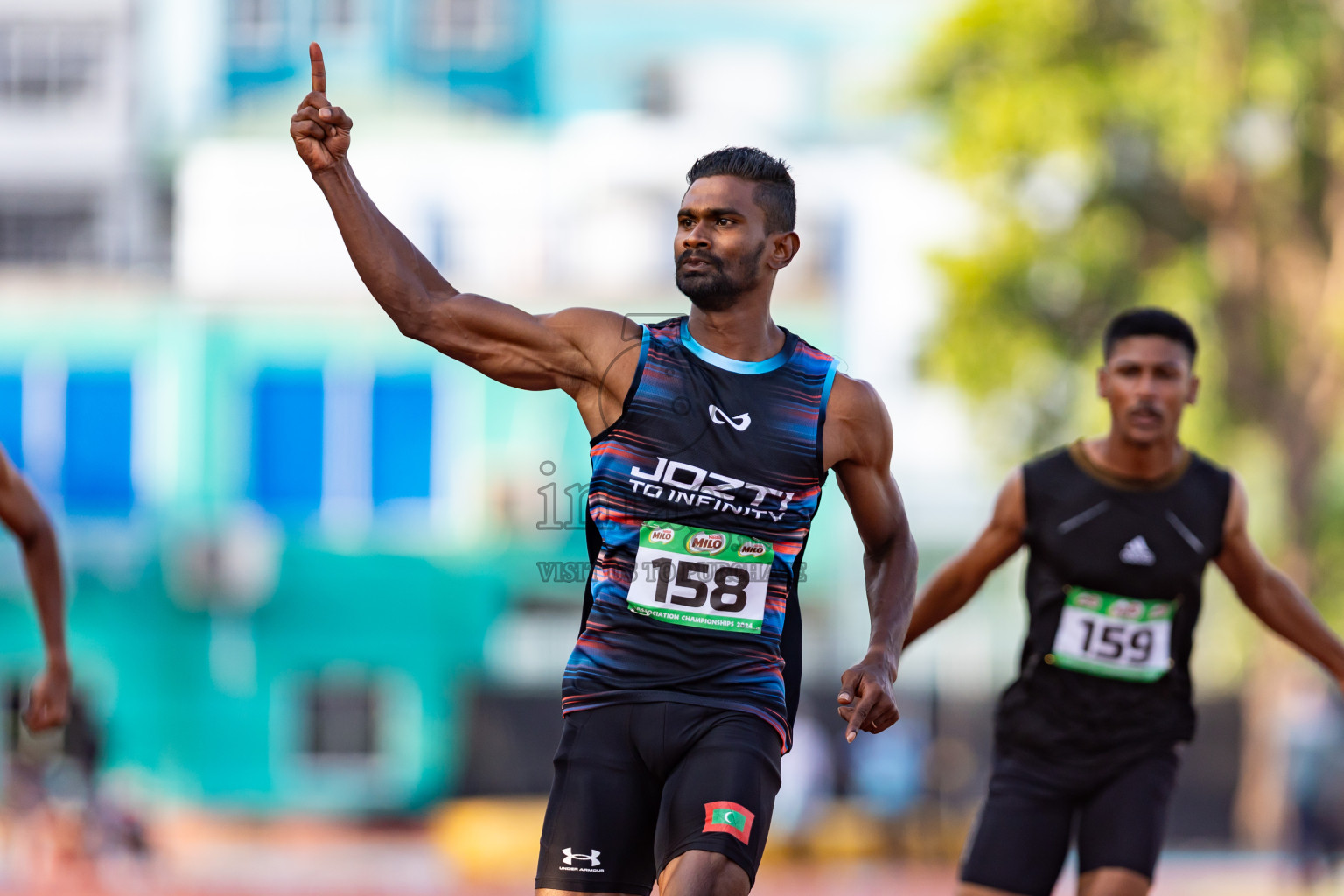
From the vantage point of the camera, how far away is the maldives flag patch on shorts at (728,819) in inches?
188

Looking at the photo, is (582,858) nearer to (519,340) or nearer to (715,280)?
(519,340)

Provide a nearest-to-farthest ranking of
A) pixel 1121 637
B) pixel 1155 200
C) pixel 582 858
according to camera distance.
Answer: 1. pixel 582 858
2. pixel 1121 637
3. pixel 1155 200

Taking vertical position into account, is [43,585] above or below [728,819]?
above

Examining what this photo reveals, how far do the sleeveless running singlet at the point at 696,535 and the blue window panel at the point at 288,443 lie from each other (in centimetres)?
2631

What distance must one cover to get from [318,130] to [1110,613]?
10.5 ft

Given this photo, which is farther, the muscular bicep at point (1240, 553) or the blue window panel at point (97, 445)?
the blue window panel at point (97, 445)

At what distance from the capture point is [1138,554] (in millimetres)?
6465

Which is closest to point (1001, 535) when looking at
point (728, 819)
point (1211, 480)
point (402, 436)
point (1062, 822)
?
point (1211, 480)

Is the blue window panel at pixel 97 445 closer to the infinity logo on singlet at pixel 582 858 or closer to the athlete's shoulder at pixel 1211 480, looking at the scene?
the athlete's shoulder at pixel 1211 480

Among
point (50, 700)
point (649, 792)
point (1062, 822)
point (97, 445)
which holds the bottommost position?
point (97, 445)

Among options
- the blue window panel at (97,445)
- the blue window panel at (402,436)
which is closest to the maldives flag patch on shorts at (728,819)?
the blue window panel at (402,436)

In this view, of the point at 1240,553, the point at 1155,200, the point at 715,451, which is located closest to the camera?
the point at 715,451

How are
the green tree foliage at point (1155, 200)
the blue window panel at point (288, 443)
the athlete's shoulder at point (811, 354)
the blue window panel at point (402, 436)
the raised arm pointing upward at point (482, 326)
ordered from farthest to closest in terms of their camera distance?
the blue window panel at point (402, 436), the blue window panel at point (288, 443), the green tree foliage at point (1155, 200), the athlete's shoulder at point (811, 354), the raised arm pointing upward at point (482, 326)

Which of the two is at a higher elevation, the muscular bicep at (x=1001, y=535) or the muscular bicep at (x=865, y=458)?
the muscular bicep at (x=865, y=458)
